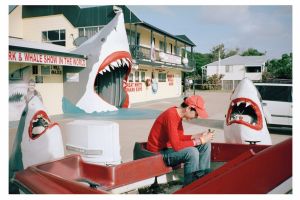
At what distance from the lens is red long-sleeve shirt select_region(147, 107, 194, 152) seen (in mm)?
3121

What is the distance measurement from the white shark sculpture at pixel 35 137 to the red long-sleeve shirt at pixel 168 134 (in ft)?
3.62

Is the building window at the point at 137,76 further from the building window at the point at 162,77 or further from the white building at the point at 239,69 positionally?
the white building at the point at 239,69

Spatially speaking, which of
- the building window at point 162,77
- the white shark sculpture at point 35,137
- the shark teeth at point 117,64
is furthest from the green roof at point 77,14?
the white shark sculpture at point 35,137

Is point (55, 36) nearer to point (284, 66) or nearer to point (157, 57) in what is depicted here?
point (157, 57)

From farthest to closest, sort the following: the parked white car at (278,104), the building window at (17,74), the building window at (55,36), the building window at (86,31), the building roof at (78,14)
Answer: the building window at (86,31), the building window at (55,36), the building roof at (78,14), the building window at (17,74), the parked white car at (278,104)

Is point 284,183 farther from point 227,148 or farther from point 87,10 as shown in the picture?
→ point 87,10

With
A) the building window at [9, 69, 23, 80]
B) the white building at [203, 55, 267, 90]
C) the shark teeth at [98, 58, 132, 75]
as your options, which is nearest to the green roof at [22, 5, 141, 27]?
the shark teeth at [98, 58, 132, 75]

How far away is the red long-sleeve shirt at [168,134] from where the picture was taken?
312 cm

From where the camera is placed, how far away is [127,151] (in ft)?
18.9

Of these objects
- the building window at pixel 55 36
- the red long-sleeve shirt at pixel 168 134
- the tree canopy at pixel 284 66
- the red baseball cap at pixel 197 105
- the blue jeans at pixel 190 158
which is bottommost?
the blue jeans at pixel 190 158

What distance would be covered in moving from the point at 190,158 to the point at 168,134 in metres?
0.33

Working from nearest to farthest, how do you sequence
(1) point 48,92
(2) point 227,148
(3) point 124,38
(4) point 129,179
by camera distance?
(4) point 129,179 → (2) point 227,148 → (1) point 48,92 → (3) point 124,38
